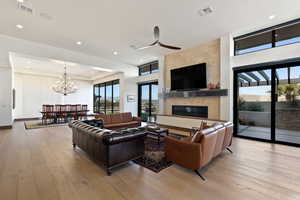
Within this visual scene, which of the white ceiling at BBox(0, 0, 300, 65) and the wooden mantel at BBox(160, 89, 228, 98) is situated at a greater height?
the white ceiling at BBox(0, 0, 300, 65)

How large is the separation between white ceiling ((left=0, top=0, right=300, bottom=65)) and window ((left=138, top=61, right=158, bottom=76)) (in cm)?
276

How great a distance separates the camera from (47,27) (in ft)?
14.6

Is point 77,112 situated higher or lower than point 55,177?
higher

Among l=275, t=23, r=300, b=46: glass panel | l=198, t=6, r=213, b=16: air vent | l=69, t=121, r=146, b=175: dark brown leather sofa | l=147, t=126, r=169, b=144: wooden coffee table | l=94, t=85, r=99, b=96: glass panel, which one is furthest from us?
l=94, t=85, r=99, b=96: glass panel

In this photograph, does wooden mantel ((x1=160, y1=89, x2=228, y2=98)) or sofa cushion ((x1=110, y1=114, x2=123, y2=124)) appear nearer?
wooden mantel ((x1=160, y1=89, x2=228, y2=98))

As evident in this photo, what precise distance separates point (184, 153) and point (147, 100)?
21.2 ft

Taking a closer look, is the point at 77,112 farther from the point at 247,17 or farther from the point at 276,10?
the point at 276,10

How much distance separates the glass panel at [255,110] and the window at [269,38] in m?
0.90

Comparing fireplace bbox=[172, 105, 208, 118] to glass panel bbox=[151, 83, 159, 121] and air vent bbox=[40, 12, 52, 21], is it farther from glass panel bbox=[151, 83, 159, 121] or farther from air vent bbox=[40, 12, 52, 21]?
air vent bbox=[40, 12, 52, 21]

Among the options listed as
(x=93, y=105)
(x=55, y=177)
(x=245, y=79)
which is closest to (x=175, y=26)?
(x=245, y=79)

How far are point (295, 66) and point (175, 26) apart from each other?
3752 millimetres

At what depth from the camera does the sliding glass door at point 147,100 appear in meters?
8.27

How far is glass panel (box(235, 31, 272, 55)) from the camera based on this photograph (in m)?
4.54

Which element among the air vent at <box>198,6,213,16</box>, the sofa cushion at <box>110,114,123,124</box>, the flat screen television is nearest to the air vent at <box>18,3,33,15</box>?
the sofa cushion at <box>110,114,123,124</box>
